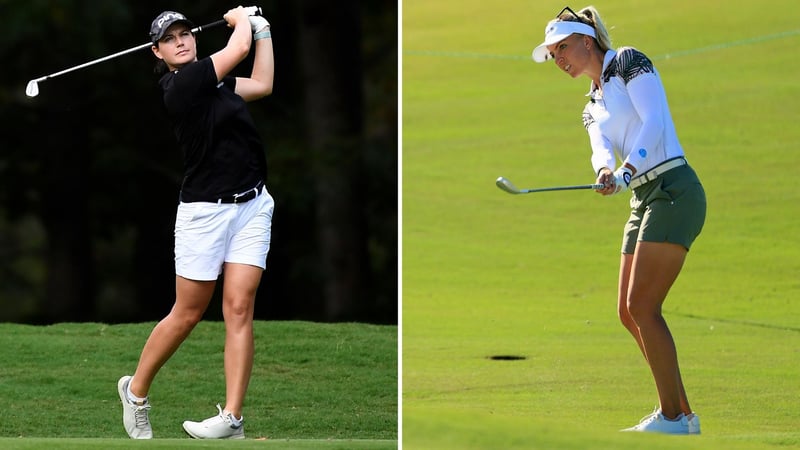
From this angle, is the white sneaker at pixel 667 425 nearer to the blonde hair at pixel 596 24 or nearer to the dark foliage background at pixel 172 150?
the blonde hair at pixel 596 24

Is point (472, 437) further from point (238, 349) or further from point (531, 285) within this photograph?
→ point (531, 285)

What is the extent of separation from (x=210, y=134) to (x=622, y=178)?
1323mm

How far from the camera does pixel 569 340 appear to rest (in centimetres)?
648

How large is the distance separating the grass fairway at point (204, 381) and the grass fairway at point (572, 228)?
243 mm

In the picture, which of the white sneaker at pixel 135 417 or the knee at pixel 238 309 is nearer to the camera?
the knee at pixel 238 309

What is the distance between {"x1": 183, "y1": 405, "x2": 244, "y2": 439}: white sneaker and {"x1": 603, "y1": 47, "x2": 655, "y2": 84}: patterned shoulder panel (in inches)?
63.4

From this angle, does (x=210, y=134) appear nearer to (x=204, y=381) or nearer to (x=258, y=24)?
(x=258, y=24)

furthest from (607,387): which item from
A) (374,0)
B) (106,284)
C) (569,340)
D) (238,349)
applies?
(106,284)

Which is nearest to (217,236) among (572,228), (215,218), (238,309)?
(215,218)

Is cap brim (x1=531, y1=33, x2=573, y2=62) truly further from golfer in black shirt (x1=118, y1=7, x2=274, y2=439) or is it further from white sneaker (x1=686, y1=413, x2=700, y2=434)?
white sneaker (x1=686, y1=413, x2=700, y2=434)

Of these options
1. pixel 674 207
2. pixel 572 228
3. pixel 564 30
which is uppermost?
pixel 564 30

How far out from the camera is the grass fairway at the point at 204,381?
17.6 ft

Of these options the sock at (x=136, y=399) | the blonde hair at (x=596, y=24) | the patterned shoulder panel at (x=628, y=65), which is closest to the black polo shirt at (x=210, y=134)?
the sock at (x=136, y=399)

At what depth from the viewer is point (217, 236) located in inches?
185
